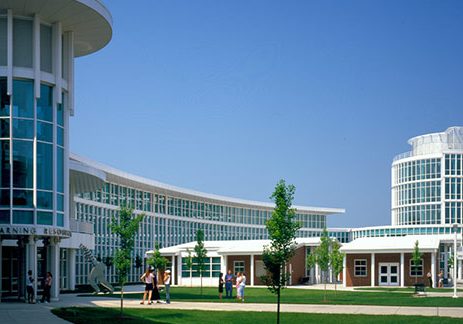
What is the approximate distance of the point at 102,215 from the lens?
229 ft

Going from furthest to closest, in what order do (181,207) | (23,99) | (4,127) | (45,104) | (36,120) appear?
(181,207) < (45,104) < (36,120) < (23,99) < (4,127)

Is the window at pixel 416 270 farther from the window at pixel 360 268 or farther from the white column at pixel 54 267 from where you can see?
the white column at pixel 54 267

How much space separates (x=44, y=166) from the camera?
1433 inches

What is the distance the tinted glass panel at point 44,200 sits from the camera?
35950 mm

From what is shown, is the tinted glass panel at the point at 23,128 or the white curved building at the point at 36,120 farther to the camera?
the tinted glass panel at the point at 23,128

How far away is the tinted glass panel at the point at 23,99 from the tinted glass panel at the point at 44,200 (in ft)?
11.8

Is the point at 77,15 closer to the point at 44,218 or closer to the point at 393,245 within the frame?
the point at 44,218

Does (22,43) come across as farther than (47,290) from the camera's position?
Yes

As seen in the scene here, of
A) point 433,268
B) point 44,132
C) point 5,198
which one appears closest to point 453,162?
point 433,268

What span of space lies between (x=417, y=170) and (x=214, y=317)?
90.5 metres

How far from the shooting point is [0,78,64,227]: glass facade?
35219 millimetres

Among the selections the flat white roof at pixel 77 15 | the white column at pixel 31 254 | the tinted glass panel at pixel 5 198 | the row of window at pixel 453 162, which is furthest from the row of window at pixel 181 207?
the tinted glass panel at pixel 5 198

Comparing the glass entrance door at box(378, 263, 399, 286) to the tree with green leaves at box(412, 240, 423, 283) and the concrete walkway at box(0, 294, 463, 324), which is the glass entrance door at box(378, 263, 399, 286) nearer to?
the tree with green leaves at box(412, 240, 423, 283)

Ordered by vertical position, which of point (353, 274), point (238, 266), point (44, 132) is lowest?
point (353, 274)
